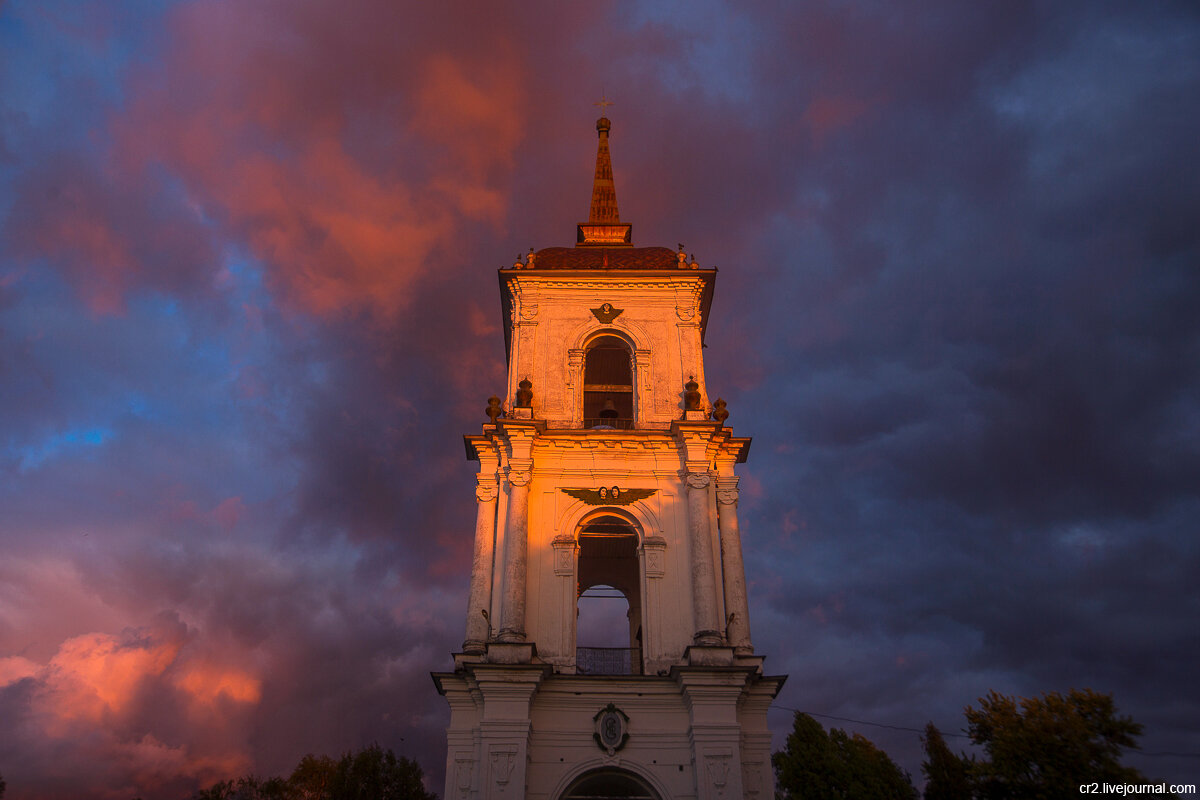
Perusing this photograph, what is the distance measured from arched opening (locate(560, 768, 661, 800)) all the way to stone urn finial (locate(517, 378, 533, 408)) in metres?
9.62

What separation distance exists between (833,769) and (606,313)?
19.2 m

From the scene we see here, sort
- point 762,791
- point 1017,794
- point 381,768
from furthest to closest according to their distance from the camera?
point 381,768, point 762,791, point 1017,794

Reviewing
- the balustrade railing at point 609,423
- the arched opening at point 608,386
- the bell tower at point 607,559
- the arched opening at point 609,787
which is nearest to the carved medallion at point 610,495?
the bell tower at point 607,559

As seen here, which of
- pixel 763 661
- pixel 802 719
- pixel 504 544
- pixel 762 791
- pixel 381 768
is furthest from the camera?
pixel 381 768

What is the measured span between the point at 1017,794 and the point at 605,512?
10.9m

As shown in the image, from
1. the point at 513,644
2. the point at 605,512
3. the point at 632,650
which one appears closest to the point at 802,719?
the point at 632,650

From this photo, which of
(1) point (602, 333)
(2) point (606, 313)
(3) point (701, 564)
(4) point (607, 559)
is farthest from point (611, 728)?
(2) point (606, 313)

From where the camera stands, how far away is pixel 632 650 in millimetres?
21266

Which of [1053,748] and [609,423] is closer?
[1053,748]

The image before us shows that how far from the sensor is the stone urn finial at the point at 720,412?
73.1 feet

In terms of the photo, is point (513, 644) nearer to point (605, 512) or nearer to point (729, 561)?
point (605, 512)

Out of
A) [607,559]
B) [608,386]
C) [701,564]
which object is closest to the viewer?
[701,564]

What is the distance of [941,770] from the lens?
2228cm

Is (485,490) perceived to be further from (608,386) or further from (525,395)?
(608,386)
